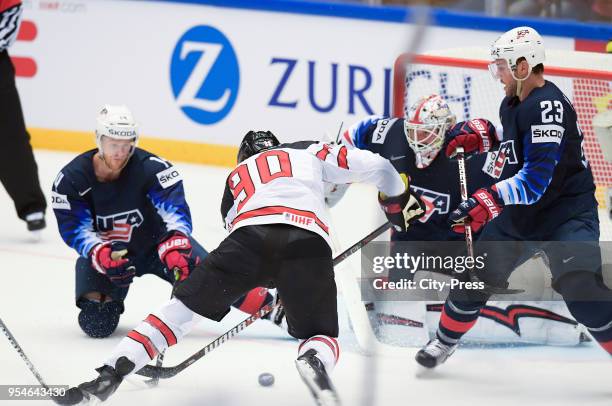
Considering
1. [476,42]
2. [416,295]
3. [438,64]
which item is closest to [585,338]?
[416,295]

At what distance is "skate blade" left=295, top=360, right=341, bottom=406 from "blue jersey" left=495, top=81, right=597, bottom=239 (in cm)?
93

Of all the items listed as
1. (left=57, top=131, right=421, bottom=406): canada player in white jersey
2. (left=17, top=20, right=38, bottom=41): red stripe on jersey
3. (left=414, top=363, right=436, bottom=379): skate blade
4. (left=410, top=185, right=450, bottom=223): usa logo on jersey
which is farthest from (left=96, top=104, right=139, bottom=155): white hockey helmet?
(left=17, top=20, right=38, bottom=41): red stripe on jersey

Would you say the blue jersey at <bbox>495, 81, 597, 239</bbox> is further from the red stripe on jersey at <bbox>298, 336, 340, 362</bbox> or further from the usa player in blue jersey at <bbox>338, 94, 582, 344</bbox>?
the red stripe on jersey at <bbox>298, 336, 340, 362</bbox>

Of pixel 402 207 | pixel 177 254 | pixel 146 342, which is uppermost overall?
pixel 402 207

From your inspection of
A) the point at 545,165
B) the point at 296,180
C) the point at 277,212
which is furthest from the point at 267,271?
the point at 545,165

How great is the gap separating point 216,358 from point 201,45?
288cm

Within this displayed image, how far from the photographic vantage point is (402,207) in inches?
154

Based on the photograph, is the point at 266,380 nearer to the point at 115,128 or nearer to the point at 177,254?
the point at 177,254

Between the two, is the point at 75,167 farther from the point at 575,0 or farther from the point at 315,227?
the point at 575,0

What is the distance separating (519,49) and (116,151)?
4.62 feet

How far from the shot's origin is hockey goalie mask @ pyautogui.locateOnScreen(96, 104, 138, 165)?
4.28m

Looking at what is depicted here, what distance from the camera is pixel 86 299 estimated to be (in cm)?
445

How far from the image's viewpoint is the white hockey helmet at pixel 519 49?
3971 mm

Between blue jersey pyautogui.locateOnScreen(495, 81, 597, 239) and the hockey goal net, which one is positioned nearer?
blue jersey pyautogui.locateOnScreen(495, 81, 597, 239)
